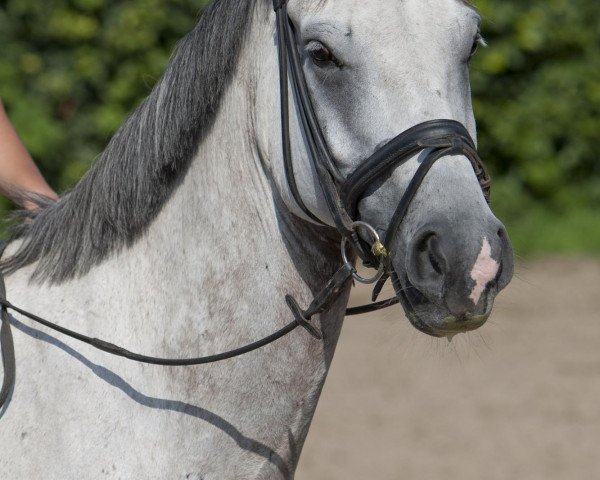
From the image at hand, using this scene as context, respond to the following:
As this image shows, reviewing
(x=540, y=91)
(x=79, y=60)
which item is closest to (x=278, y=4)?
(x=79, y=60)

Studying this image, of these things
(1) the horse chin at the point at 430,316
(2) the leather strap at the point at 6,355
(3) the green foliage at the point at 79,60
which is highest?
(2) the leather strap at the point at 6,355

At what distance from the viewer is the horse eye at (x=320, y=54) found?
2.14 m

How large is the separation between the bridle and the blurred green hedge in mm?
6565

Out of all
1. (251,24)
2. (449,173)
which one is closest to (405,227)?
(449,173)

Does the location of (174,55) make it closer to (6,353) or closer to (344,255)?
(344,255)

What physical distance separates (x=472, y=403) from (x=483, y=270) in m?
4.63

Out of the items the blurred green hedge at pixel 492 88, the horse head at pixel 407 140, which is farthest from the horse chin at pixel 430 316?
the blurred green hedge at pixel 492 88

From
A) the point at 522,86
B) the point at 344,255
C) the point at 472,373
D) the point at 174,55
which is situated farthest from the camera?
the point at 522,86

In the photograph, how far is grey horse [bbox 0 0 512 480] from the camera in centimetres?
223

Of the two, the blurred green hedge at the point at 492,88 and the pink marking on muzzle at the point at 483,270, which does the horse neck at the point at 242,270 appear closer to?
the pink marking on muzzle at the point at 483,270

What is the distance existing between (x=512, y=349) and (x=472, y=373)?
55 centimetres

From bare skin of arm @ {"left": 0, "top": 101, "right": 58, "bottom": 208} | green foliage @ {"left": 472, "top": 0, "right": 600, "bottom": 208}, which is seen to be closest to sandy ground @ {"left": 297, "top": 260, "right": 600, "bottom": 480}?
green foliage @ {"left": 472, "top": 0, "right": 600, "bottom": 208}

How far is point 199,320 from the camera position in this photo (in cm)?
233

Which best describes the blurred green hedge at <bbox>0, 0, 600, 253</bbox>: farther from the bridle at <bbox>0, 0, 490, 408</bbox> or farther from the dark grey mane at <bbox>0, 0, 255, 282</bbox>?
the bridle at <bbox>0, 0, 490, 408</bbox>
